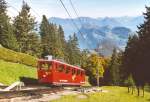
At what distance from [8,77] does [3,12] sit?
47.8 metres

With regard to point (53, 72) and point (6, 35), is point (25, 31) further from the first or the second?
point (53, 72)

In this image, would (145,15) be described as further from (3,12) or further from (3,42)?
(3,12)

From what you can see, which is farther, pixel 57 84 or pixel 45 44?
pixel 45 44

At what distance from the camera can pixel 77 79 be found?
54500 millimetres

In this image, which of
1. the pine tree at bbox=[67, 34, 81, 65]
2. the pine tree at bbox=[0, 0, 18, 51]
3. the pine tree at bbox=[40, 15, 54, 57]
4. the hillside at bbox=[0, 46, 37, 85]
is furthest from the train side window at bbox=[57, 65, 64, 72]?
the pine tree at bbox=[67, 34, 81, 65]

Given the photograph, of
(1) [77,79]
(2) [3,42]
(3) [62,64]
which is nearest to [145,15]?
(1) [77,79]

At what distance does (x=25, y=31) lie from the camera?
103625mm

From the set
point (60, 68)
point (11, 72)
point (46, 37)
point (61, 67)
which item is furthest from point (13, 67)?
point (46, 37)

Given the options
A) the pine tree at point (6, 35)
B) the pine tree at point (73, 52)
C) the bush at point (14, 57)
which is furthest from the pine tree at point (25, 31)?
the pine tree at point (73, 52)

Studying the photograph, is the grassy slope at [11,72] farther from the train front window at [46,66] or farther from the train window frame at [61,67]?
the train window frame at [61,67]

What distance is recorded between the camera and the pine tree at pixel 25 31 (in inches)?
4038

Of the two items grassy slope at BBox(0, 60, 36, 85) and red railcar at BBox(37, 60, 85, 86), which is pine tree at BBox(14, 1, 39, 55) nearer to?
grassy slope at BBox(0, 60, 36, 85)

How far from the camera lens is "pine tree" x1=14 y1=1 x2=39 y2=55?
103 meters

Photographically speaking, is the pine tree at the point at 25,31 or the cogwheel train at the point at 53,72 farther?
the pine tree at the point at 25,31
